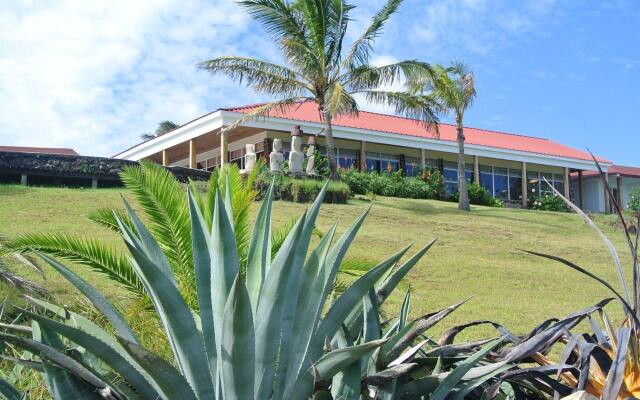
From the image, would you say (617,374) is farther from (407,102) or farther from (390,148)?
(390,148)

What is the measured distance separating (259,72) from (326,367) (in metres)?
22.5

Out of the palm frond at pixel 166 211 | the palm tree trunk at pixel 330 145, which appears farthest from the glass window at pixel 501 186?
the palm frond at pixel 166 211

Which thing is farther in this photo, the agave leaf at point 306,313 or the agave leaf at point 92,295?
the agave leaf at point 92,295

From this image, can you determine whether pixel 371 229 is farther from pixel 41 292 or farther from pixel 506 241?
pixel 41 292

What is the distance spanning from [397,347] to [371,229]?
15.5m

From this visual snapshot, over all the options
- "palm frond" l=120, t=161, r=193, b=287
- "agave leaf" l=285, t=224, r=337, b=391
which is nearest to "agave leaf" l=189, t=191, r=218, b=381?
"agave leaf" l=285, t=224, r=337, b=391

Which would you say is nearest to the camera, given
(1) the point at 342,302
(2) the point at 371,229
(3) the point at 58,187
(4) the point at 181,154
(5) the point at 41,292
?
(1) the point at 342,302

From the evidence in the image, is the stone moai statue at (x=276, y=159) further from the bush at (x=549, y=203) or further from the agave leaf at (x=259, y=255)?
the agave leaf at (x=259, y=255)

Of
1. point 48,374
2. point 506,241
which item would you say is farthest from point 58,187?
point 48,374

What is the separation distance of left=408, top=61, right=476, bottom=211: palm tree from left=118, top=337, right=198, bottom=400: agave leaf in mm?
23831

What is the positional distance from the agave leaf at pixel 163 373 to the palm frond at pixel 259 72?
884 inches

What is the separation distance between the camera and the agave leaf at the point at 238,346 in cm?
174

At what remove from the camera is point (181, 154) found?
38688 mm

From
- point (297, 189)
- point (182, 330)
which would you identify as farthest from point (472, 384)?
point (297, 189)
